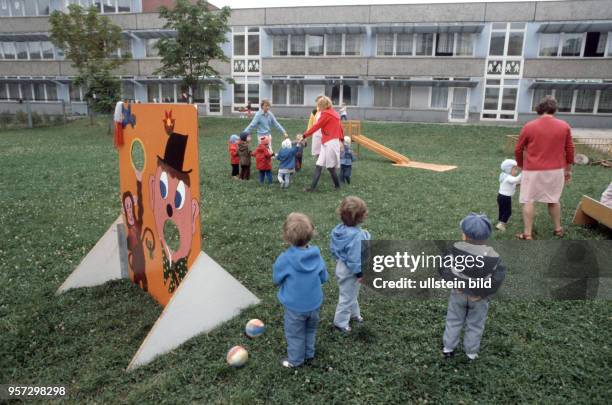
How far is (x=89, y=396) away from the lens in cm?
335

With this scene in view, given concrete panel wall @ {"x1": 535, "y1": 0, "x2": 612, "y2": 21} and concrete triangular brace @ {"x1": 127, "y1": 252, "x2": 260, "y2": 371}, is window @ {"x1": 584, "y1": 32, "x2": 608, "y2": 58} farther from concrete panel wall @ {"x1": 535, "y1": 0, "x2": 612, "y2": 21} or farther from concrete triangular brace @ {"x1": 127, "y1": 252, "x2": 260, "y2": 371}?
concrete triangular brace @ {"x1": 127, "y1": 252, "x2": 260, "y2": 371}

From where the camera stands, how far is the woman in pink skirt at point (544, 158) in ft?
20.1

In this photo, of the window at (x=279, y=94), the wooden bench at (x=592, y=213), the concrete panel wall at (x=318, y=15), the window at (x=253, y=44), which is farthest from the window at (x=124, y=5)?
the wooden bench at (x=592, y=213)

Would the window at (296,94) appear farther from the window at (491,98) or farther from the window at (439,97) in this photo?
the window at (491,98)

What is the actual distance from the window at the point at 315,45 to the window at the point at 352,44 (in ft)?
6.37

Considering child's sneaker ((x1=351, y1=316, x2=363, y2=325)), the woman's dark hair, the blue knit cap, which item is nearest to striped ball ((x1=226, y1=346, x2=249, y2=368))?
child's sneaker ((x1=351, y1=316, x2=363, y2=325))

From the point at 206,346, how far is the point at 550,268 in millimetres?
4354

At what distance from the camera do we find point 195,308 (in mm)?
4066

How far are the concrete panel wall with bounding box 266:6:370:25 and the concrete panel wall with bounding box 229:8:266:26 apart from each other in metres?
0.49

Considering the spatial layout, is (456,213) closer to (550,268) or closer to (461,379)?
(550,268)

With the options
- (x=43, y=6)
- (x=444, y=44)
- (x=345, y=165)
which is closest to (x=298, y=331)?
(x=345, y=165)

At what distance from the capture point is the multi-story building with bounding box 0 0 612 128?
2855cm

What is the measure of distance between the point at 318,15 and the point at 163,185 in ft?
101

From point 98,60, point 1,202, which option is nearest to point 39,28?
point 98,60
